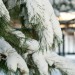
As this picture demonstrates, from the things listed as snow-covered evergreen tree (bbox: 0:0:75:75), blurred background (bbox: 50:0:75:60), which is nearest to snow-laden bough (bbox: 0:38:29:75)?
snow-covered evergreen tree (bbox: 0:0:75:75)

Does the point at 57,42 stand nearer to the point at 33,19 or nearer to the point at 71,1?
the point at 33,19

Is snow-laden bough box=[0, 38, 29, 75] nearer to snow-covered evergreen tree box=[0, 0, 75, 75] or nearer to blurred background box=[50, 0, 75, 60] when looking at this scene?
snow-covered evergreen tree box=[0, 0, 75, 75]

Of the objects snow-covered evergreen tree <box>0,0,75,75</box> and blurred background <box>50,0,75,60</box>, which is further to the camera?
blurred background <box>50,0,75,60</box>

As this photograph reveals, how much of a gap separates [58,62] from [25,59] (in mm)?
226

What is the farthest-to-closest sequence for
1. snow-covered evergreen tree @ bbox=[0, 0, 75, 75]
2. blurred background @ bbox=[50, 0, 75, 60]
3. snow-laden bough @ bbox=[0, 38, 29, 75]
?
blurred background @ bbox=[50, 0, 75, 60] < snow-laden bough @ bbox=[0, 38, 29, 75] < snow-covered evergreen tree @ bbox=[0, 0, 75, 75]

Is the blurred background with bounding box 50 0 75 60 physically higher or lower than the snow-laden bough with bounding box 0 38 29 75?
lower

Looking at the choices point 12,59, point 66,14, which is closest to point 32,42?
point 12,59

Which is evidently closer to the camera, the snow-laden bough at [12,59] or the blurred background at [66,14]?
the snow-laden bough at [12,59]

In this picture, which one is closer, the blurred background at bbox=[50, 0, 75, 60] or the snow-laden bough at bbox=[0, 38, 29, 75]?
the snow-laden bough at bbox=[0, 38, 29, 75]

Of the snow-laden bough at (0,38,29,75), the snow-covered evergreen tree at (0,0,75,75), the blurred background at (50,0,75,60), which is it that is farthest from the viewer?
the blurred background at (50,0,75,60)

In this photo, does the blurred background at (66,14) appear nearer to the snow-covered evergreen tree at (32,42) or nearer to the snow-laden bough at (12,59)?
the snow-covered evergreen tree at (32,42)

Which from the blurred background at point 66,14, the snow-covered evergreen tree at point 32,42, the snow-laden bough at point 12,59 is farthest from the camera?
the blurred background at point 66,14

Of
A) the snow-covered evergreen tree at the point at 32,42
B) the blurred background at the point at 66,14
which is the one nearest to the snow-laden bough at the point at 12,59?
the snow-covered evergreen tree at the point at 32,42

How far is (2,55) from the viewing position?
2148 millimetres
